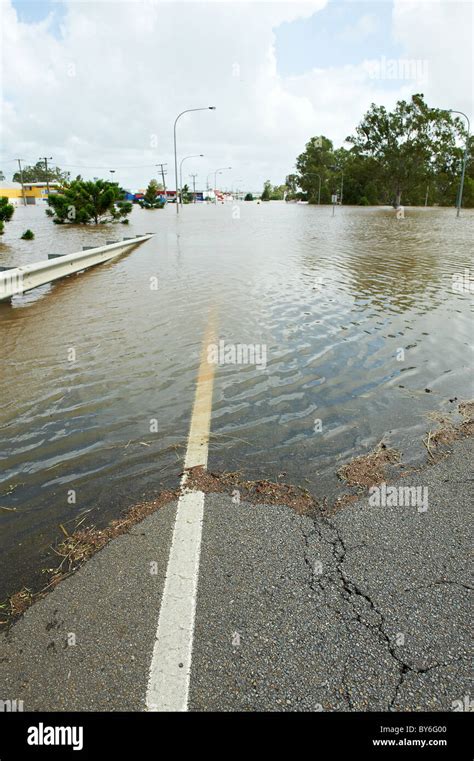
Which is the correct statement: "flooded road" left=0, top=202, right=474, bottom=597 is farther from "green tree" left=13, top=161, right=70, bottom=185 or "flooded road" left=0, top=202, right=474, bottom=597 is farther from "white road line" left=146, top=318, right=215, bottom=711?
"green tree" left=13, top=161, right=70, bottom=185

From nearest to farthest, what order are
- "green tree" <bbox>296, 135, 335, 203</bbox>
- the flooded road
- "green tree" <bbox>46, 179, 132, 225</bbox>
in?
the flooded road
"green tree" <bbox>46, 179, 132, 225</bbox>
"green tree" <bbox>296, 135, 335, 203</bbox>

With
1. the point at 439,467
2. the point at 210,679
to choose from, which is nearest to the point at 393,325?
the point at 439,467

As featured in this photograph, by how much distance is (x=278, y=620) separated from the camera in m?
2.23

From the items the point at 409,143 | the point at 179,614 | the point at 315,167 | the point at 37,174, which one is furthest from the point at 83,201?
the point at 37,174

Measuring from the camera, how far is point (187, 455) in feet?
12.5

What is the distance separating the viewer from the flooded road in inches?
137

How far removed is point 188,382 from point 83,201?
2757cm

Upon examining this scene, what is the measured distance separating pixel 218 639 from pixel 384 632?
734 mm

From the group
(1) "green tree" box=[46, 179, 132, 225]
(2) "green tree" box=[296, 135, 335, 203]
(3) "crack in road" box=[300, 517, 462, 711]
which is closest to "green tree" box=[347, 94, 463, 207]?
(2) "green tree" box=[296, 135, 335, 203]

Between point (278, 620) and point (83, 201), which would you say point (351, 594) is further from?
point (83, 201)

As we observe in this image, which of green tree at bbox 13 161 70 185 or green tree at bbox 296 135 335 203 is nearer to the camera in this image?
green tree at bbox 296 135 335 203

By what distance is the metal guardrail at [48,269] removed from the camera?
30.2 ft

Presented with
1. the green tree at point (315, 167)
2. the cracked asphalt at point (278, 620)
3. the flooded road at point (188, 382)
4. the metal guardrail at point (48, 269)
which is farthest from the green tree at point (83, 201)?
the green tree at point (315, 167)

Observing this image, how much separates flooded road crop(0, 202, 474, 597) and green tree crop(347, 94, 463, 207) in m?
82.9
